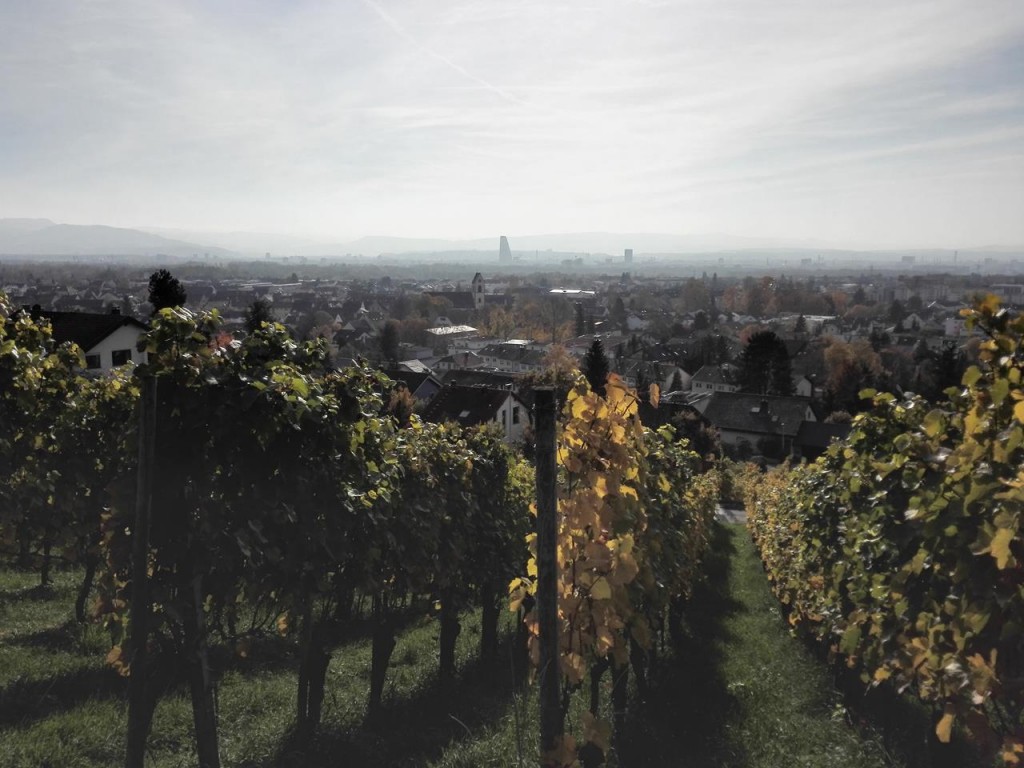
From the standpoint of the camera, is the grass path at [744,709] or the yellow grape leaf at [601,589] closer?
the yellow grape leaf at [601,589]

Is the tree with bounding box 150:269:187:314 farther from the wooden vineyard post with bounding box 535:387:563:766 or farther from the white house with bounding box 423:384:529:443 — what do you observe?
the wooden vineyard post with bounding box 535:387:563:766

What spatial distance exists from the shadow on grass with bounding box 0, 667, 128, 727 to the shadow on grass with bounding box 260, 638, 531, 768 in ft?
6.97

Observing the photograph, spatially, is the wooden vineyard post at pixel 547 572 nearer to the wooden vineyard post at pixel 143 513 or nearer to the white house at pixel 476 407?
the wooden vineyard post at pixel 143 513

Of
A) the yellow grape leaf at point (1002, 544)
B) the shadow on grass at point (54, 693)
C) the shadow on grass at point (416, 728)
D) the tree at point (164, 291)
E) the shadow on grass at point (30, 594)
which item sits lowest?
the shadow on grass at point (30, 594)

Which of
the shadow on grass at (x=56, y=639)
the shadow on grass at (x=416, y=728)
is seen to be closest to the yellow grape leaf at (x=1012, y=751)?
the shadow on grass at (x=416, y=728)

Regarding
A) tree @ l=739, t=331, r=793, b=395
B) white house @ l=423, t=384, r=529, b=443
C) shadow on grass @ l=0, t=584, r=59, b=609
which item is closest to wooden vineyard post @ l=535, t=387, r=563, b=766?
shadow on grass @ l=0, t=584, r=59, b=609

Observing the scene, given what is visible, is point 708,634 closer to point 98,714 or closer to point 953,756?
point 953,756

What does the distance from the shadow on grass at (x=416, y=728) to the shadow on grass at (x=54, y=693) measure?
83.6 inches

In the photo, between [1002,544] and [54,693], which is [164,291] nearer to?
[54,693]

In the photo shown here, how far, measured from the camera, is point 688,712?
739 cm

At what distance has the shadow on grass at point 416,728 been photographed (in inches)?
235

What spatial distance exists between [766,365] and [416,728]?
177ft

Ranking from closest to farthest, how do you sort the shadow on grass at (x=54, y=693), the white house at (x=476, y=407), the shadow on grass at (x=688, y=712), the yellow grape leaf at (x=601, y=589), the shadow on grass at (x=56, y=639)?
the yellow grape leaf at (x=601, y=589)
the shadow on grass at (x=54, y=693)
the shadow on grass at (x=688, y=712)
the shadow on grass at (x=56, y=639)
the white house at (x=476, y=407)

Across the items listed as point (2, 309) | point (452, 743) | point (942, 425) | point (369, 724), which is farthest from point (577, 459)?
point (2, 309)
